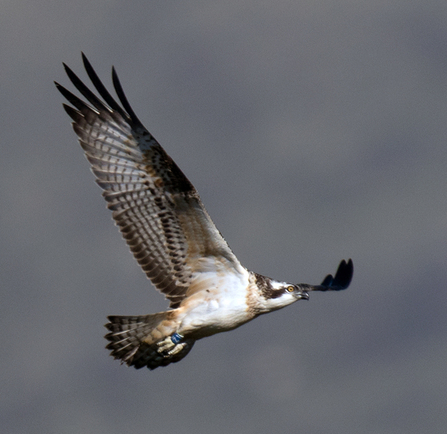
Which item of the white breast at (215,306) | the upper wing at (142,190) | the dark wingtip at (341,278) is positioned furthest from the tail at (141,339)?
the dark wingtip at (341,278)

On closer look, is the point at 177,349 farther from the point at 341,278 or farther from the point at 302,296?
the point at 341,278

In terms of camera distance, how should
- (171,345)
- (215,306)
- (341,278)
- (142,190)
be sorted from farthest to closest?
(341,278) < (171,345) < (215,306) < (142,190)

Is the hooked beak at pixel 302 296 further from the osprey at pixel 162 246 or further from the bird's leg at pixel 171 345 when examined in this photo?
the bird's leg at pixel 171 345

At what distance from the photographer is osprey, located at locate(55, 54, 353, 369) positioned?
16.0 metres

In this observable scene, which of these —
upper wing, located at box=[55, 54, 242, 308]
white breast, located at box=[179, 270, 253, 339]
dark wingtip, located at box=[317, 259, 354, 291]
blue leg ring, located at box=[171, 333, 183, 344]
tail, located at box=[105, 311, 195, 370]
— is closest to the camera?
upper wing, located at box=[55, 54, 242, 308]

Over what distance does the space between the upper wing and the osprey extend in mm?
15

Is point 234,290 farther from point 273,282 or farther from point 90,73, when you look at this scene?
point 90,73

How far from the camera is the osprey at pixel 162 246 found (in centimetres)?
1597

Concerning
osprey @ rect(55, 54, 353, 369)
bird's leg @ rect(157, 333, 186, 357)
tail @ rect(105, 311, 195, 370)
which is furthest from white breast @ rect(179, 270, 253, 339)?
tail @ rect(105, 311, 195, 370)

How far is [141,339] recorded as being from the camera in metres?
16.5

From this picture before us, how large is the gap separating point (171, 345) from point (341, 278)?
3.45 m

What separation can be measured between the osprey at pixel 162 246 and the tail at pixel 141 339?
15mm

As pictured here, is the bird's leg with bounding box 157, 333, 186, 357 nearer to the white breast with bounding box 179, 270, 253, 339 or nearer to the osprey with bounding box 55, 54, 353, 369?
the osprey with bounding box 55, 54, 353, 369

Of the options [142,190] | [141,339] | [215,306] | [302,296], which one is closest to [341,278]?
[302,296]
